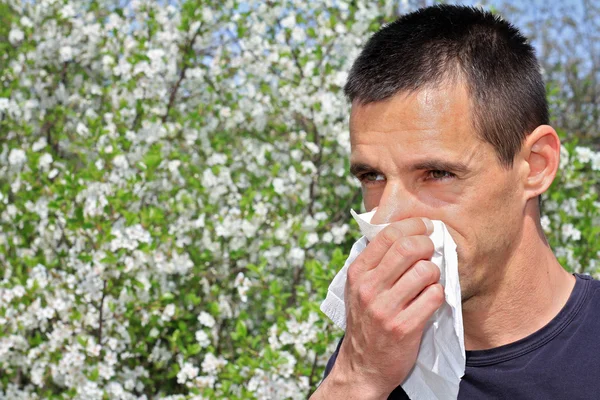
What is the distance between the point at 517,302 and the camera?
74.2 inches

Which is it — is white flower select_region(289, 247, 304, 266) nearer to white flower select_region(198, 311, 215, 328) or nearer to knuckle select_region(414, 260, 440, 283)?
white flower select_region(198, 311, 215, 328)

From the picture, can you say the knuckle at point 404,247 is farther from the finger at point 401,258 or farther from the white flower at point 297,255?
the white flower at point 297,255

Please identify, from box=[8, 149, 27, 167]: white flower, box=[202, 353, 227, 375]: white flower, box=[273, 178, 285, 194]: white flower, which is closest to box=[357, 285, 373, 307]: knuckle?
box=[202, 353, 227, 375]: white flower

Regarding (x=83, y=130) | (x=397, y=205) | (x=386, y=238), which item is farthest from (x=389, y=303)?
(x=83, y=130)

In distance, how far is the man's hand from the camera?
168 cm

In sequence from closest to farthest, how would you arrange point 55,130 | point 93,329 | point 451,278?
point 451,278 → point 93,329 → point 55,130

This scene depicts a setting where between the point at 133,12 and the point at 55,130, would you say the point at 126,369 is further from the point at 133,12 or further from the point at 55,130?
the point at 133,12

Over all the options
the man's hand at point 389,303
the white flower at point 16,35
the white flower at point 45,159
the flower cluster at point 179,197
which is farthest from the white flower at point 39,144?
the man's hand at point 389,303

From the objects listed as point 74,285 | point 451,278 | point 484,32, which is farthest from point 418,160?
point 74,285

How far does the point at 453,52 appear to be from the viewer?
1.86 m

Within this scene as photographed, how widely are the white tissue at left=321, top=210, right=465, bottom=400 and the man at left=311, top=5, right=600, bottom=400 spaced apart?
0.13ft

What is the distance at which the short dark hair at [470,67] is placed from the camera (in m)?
1.82

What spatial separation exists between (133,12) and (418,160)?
12.9 feet

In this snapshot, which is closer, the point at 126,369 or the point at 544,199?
the point at 126,369
